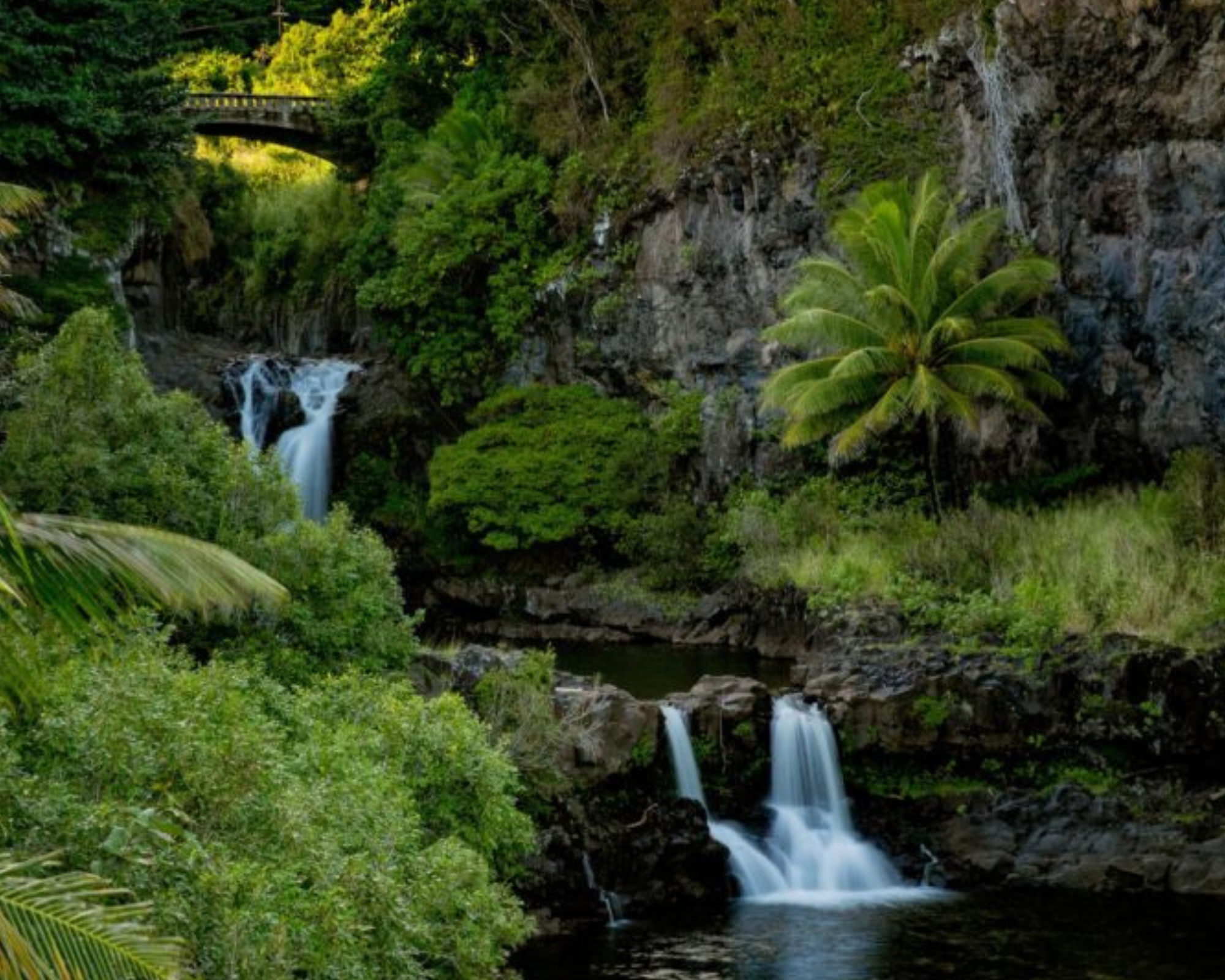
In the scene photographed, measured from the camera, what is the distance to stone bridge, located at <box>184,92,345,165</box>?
4631 centimetres

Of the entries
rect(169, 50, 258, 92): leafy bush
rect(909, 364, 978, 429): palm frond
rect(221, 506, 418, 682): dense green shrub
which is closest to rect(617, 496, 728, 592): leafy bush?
rect(909, 364, 978, 429): palm frond

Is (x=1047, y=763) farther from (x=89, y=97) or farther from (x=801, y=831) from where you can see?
(x=89, y=97)

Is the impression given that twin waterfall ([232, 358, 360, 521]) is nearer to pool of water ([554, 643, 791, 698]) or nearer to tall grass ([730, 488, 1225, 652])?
pool of water ([554, 643, 791, 698])

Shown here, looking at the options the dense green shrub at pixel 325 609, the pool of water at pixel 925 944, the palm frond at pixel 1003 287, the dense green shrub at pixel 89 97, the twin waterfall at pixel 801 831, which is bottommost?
the pool of water at pixel 925 944

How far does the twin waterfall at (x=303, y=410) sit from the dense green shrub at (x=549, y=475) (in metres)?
2.65

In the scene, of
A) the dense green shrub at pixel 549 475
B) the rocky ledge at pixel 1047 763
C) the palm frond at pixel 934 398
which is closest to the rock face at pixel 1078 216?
the dense green shrub at pixel 549 475

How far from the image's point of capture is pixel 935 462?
99.6 feet

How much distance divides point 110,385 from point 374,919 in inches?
374

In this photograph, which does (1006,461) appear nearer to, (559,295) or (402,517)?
(559,295)

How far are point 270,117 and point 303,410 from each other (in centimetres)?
1261

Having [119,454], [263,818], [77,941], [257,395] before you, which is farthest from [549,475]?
[77,941]

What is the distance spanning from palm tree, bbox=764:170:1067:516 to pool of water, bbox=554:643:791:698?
4344 millimetres

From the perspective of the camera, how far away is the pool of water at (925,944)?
1570 cm

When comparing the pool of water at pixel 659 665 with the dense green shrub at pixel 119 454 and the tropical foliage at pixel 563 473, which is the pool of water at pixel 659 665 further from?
the dense green shrub at pixel 119 454
